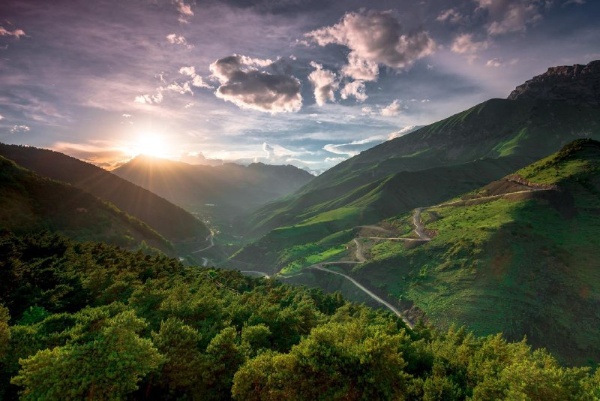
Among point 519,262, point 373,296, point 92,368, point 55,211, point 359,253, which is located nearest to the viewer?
point 92,368

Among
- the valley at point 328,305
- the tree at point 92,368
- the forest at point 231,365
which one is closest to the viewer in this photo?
the tree at point 92,368

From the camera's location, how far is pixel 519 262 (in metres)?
93.7

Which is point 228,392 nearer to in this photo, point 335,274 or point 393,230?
point 335,274

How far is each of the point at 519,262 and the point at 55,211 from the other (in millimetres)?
167674

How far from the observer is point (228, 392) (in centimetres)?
2323

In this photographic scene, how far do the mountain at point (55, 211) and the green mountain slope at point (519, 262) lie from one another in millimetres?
106535

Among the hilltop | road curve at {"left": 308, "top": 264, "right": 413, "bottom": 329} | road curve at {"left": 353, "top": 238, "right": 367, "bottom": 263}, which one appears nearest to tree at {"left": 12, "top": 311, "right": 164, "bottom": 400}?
road curve at {"left": 308, "top": 264, "right": 413, "bottom": 329}

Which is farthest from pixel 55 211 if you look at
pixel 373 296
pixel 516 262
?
pixel 516 262

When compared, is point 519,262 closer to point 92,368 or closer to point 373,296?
point 373,296

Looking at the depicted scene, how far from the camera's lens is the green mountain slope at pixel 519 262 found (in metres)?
76.0

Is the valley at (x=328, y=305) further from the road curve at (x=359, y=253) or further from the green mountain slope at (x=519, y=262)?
the road curve at (x=359, y=253)

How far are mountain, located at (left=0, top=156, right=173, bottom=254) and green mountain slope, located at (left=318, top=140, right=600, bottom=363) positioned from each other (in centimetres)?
10653

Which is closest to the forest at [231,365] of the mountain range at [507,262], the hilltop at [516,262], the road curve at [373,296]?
the mountain range at [507,262]

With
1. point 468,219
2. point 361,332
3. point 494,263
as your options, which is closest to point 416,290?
point 494,263
